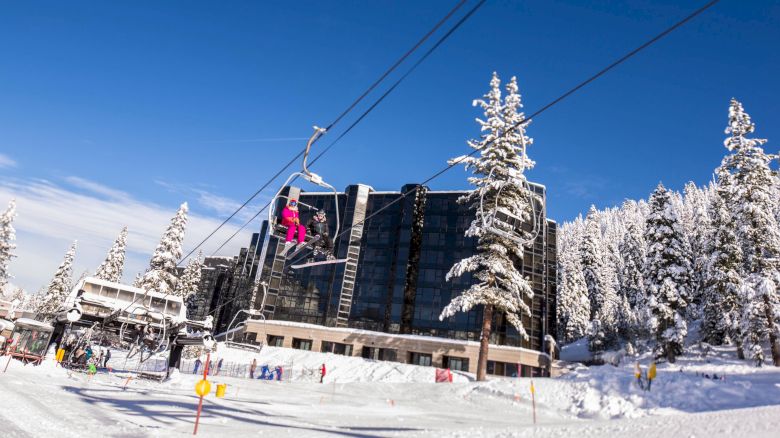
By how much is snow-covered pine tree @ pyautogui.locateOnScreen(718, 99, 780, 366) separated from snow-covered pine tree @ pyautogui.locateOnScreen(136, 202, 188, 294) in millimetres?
50898

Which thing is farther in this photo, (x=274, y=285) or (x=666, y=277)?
(x=274, y=285)

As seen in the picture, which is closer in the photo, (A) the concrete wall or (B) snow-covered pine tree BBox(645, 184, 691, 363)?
(B) snow-covered pine tree BBox(645, 184, 691, 363)

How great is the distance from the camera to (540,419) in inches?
739

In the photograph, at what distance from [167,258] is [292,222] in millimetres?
37823

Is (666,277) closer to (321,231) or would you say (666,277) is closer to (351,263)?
(321,231)

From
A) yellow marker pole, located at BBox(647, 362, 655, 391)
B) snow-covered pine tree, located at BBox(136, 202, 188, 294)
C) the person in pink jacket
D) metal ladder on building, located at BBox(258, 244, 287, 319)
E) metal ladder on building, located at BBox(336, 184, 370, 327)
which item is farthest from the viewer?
metal ladder on building, located at BBox(258, 244, 287, 319)

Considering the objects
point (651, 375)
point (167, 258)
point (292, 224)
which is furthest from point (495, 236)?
point (167, 258)

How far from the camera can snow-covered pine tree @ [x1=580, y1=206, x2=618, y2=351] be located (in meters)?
62.1

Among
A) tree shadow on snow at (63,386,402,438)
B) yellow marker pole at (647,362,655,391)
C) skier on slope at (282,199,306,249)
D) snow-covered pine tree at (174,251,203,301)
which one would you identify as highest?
snow-covered pine tree at (174,251,203,301)

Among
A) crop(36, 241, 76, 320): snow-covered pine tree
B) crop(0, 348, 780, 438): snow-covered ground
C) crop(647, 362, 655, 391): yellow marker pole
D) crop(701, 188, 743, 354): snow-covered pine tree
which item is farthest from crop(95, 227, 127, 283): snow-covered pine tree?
crop(701, 188, 743, 354): snow-covered pine tree

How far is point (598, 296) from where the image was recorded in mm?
72250

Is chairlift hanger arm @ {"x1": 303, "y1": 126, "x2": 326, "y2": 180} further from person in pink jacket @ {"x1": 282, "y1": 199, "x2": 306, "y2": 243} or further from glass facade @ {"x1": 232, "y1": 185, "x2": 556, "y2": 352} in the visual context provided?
glass facade @ {"x1": 232, "y1": 185, "x2": 556, "y2": 352}

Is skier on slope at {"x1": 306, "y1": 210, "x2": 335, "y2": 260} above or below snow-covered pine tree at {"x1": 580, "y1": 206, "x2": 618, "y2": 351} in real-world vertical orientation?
below

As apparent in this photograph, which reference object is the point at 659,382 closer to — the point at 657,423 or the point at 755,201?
the point at 657,423
